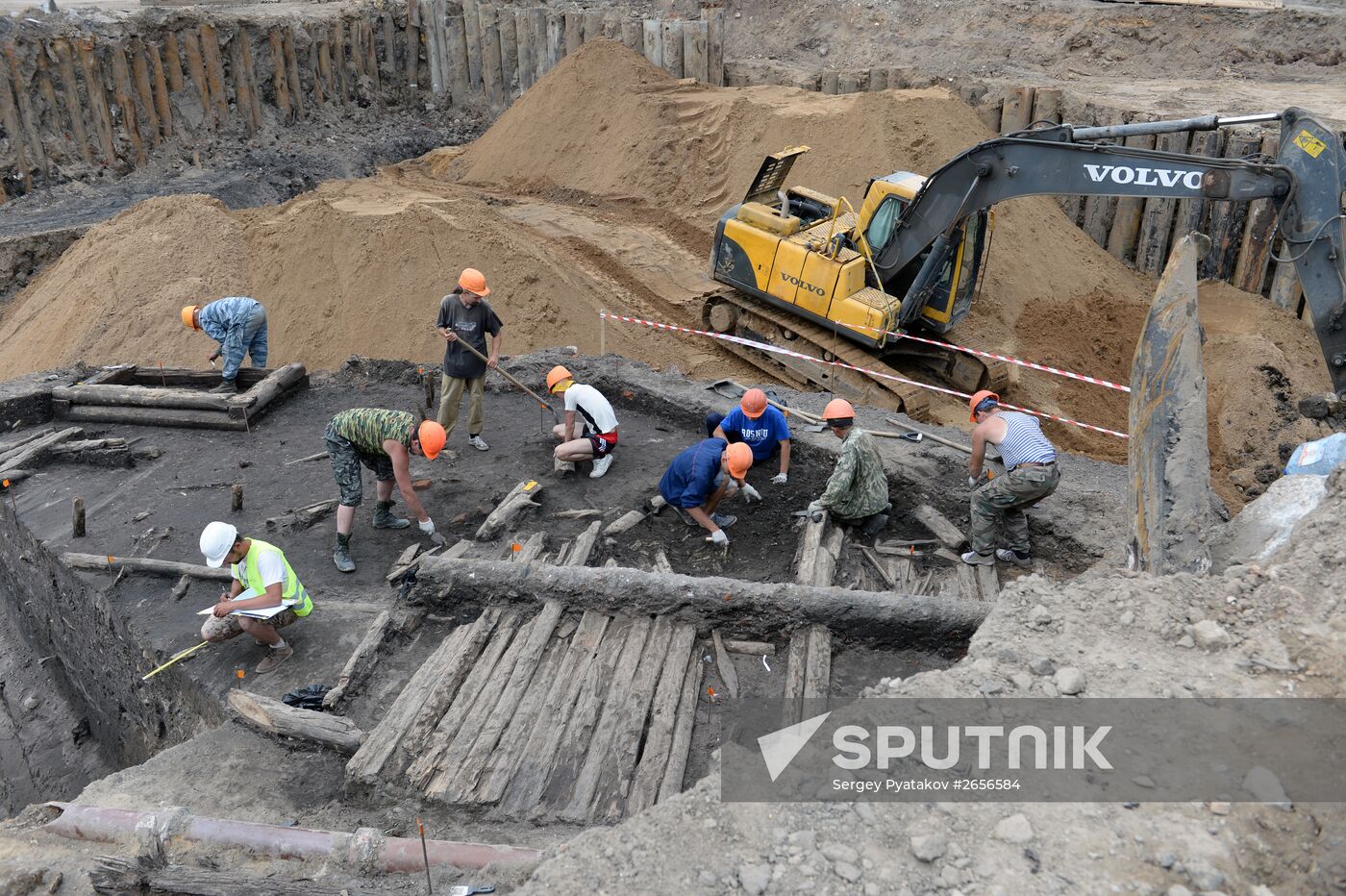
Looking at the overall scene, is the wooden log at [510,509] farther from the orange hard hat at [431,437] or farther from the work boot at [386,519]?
the orange hard hat at [431,437]

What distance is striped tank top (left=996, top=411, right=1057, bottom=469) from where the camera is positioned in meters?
7.42

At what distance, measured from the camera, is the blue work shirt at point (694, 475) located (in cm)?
781

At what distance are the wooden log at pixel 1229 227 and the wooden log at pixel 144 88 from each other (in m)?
17.5

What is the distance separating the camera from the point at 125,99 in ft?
57.7

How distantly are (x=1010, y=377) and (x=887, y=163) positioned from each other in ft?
16.2

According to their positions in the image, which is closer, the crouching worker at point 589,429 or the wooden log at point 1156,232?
the crouching worker at point 589,429

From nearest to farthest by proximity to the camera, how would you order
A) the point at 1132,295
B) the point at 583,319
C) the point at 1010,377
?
1. the point at 1010,377
2. the point at 583,319
3. the point at 1132,295

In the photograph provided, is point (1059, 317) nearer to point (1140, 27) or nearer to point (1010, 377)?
point (1010, 377)

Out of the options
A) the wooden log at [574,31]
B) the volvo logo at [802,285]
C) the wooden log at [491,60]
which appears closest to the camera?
the volvo logo at [802,285]

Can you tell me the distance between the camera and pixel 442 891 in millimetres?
4684

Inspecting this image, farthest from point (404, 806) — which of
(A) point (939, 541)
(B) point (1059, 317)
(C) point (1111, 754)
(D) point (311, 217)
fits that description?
(B) point (1059, 317)

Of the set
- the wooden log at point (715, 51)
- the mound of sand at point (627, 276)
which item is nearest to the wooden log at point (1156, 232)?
the mound of sand at point (627, 276)

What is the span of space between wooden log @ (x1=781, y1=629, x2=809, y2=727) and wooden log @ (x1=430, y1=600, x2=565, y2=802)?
1.61 m

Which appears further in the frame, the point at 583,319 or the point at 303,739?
the point at 583,319
